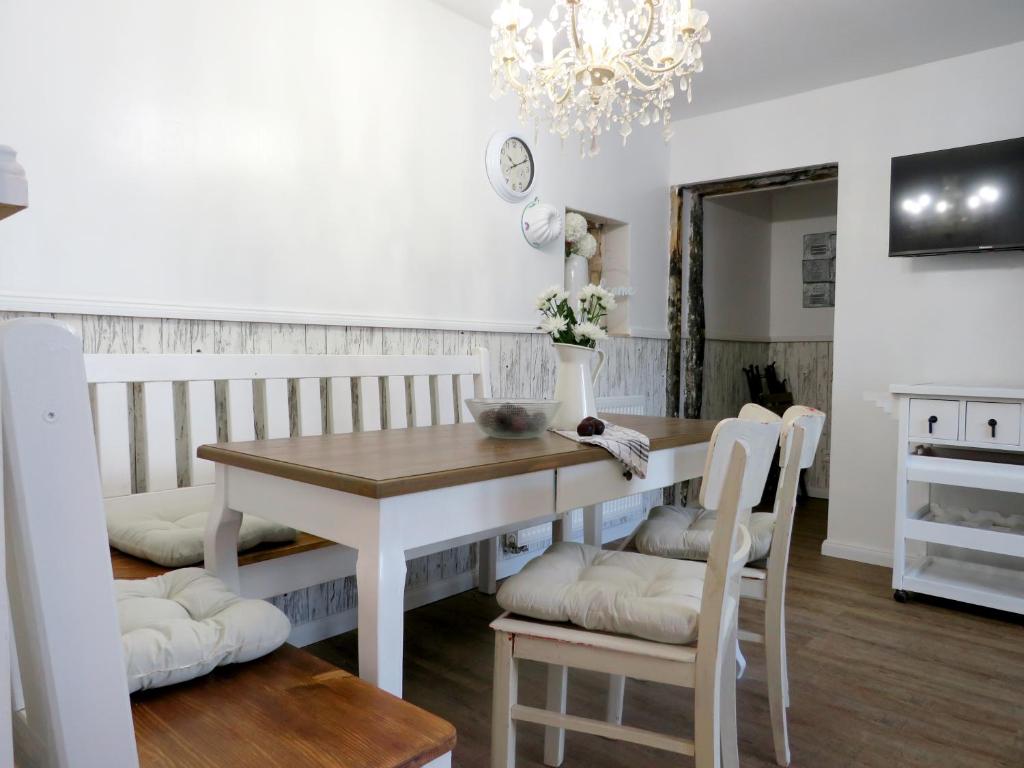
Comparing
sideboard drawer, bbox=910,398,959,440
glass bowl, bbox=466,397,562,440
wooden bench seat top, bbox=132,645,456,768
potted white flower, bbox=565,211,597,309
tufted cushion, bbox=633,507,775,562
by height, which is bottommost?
tufted cushion, bbox=633,507,775,562

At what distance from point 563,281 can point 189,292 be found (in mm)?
1917

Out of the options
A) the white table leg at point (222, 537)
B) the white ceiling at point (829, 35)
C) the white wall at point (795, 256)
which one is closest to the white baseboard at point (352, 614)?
the white table leg at point (222, 537)

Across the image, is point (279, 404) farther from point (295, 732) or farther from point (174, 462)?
point (295, 732)

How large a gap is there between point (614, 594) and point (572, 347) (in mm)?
720

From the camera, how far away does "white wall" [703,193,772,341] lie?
4.95 m

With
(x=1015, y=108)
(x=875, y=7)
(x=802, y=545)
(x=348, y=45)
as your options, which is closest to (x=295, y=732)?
(x=348, y=45)

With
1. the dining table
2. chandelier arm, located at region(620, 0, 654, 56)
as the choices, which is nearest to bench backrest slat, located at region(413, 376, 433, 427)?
the dining table

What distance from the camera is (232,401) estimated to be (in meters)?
2.12

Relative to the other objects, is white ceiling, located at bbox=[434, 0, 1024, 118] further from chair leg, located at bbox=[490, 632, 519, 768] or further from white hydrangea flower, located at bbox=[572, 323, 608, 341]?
chair leg, located at bbox=[490, 632, 519, 768]

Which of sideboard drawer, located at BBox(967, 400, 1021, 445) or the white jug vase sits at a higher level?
the white jug vase

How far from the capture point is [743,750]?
1827 mm

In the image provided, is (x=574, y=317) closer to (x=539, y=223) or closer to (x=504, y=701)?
(x=504, y=701)

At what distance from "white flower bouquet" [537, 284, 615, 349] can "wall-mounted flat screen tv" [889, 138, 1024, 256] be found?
2.19 metres

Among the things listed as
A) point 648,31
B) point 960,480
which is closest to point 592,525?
point 960,480
